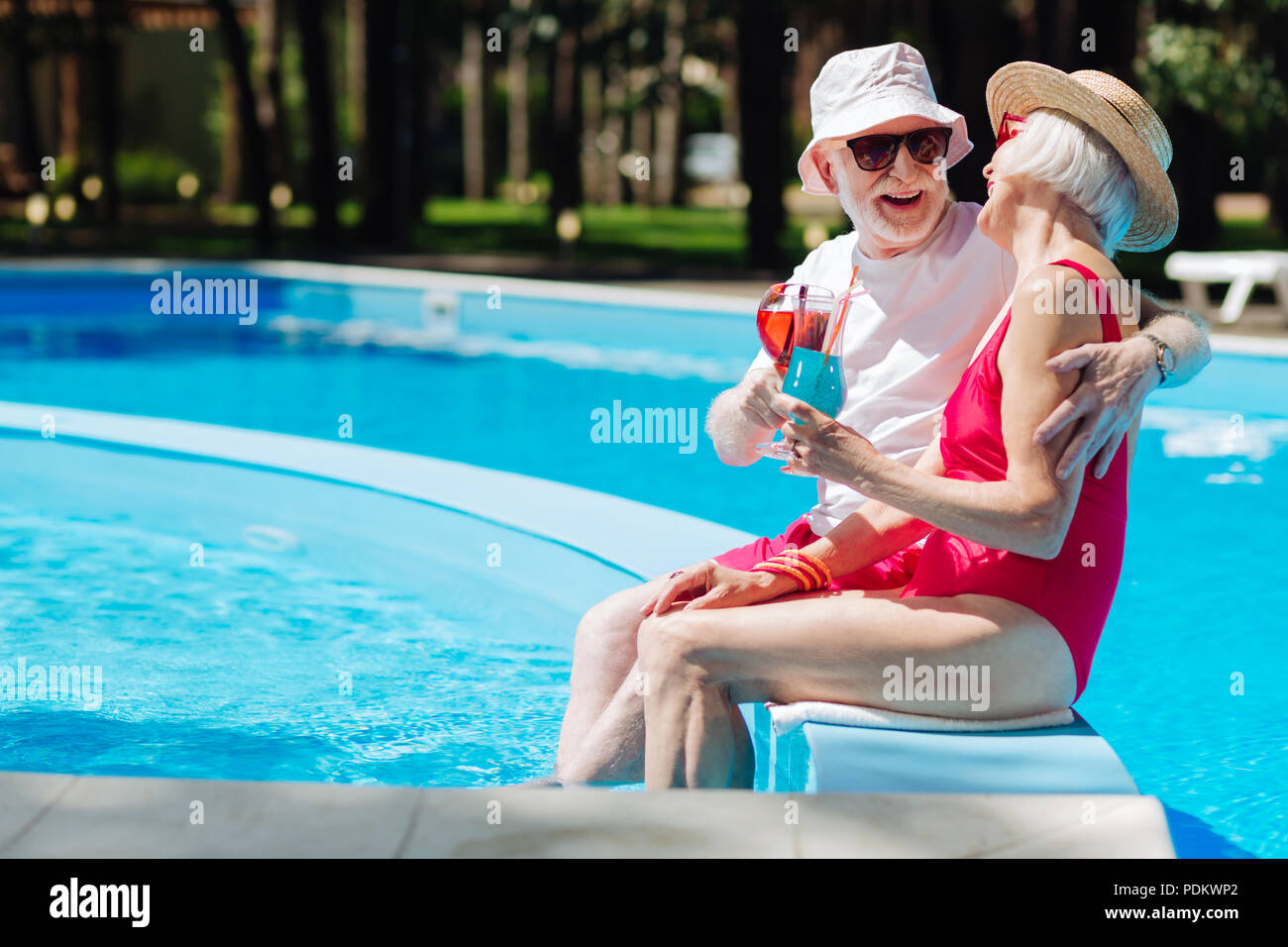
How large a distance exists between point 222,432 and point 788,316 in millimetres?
4719

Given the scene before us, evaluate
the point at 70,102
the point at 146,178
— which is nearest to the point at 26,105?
the point at 146,178

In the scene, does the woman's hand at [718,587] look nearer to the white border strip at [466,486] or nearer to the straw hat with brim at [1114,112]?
the straw hat with brim at [1114,112]

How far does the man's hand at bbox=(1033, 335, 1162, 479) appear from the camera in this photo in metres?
2.27

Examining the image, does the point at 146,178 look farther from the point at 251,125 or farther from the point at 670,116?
the point at 670,116

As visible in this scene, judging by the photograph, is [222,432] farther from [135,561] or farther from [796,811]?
[796,811]

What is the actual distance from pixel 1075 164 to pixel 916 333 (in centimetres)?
60

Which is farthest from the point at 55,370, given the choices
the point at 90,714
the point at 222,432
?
the point at 90,714

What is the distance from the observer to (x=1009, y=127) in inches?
98.3

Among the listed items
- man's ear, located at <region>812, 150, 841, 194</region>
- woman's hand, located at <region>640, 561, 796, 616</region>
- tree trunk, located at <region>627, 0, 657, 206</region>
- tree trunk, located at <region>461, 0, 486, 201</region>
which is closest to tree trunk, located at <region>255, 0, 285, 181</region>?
tree trunk, located at <region>461, 0, 486, 201</region>

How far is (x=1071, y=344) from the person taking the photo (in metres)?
2.31

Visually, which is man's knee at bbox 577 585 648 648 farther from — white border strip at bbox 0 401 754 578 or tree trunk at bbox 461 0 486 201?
tree trunk at bbox 461 0 486 201

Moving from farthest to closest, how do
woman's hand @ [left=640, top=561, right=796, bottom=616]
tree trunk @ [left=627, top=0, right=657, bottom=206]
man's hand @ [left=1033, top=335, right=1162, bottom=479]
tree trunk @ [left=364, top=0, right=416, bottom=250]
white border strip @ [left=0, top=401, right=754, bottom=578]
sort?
tree trunk @ [left=627, top=0, right=657, bottom=206]
tree trunk @ [left=364, top=0, right=416, bottom=250]
white border strip @ [left=0, top=401, right=754, bottom=578]
woman's hand @ [left=640, top=561, right=796, bottom=616]
man's hand @ [left=1033, top=335, right=1162, bottom=479]

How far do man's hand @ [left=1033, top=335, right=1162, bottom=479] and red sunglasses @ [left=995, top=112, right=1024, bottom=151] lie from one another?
0.40 metres
